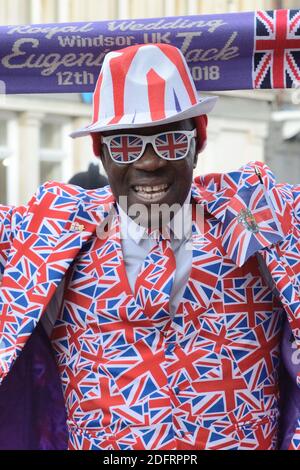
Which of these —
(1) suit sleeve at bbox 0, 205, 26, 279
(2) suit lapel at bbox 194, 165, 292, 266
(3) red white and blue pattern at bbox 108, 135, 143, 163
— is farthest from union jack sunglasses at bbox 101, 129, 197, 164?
(1) suit sleeve at bbox 0, 205, 26, 279

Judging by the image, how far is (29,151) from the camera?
10945mm

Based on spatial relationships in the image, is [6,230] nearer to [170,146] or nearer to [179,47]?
[170,146]

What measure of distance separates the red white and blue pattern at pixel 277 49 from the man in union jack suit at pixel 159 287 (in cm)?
26

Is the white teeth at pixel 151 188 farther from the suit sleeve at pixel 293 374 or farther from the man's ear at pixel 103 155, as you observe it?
the suit sleeve at pixel 293 374

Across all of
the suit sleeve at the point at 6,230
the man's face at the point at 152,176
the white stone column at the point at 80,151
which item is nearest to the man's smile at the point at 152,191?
the man's face at the point at 152,176

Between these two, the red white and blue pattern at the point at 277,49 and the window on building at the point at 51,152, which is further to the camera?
the window on building at the point at 51,152

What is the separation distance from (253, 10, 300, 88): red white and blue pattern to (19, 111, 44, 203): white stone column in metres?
8.21

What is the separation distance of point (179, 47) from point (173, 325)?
2.45 ft

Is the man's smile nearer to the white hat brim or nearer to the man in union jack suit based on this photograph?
the man in union jack suit

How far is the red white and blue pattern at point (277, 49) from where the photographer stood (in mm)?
2666

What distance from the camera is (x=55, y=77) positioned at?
2773mm

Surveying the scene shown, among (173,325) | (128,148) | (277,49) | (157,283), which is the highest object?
(277,49)

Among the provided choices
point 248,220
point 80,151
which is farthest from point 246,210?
point 80,151
